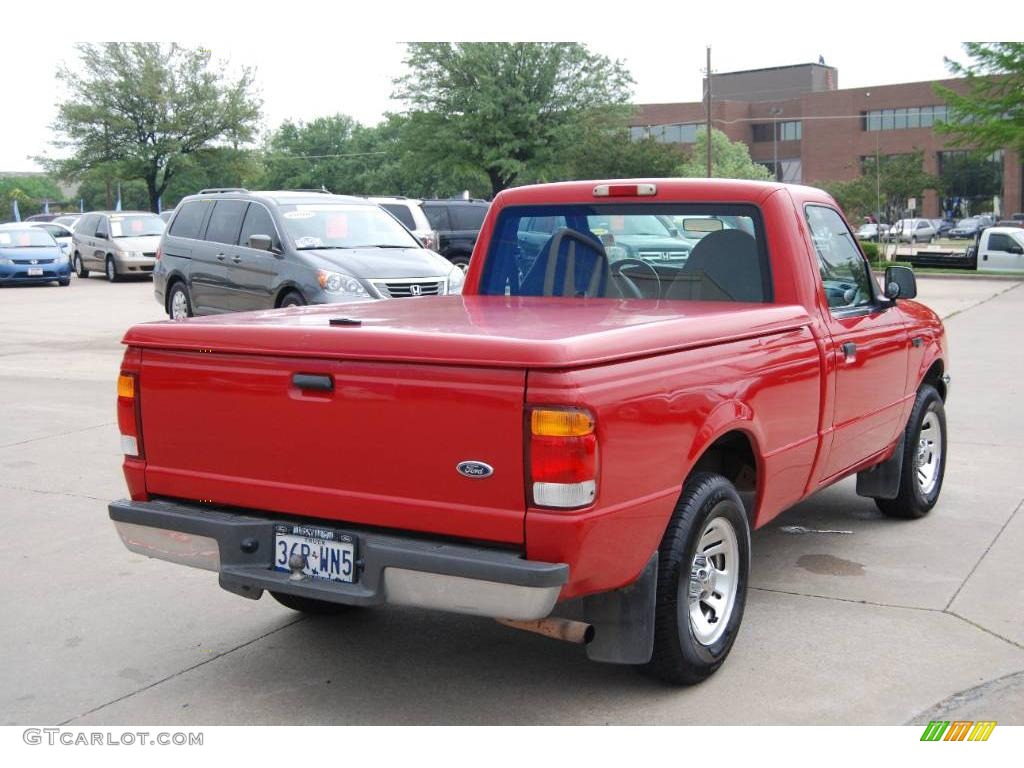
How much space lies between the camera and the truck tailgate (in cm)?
365

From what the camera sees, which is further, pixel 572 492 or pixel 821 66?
pixel 821 66

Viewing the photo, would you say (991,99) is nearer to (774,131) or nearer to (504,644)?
(504,644)

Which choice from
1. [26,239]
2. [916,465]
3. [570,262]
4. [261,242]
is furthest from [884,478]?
[26,239]

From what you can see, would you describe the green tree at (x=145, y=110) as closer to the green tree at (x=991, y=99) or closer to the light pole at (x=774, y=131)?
the green tree at (x=991, y=99)

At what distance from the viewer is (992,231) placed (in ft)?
105

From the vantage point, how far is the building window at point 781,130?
10508 cm

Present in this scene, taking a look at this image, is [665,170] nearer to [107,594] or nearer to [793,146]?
[107,594]

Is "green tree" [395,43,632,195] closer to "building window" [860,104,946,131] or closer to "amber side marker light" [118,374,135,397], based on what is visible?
"amber side marker light" [118,374,135,397]

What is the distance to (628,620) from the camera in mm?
4012

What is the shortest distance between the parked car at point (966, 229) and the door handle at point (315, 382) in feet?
238

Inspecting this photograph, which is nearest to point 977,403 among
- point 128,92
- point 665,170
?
point 665,170

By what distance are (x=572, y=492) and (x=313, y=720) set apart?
1346mm

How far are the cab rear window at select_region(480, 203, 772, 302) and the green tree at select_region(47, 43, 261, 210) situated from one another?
46.1m

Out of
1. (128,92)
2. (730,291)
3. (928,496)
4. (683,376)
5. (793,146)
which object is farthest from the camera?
(793,146)
